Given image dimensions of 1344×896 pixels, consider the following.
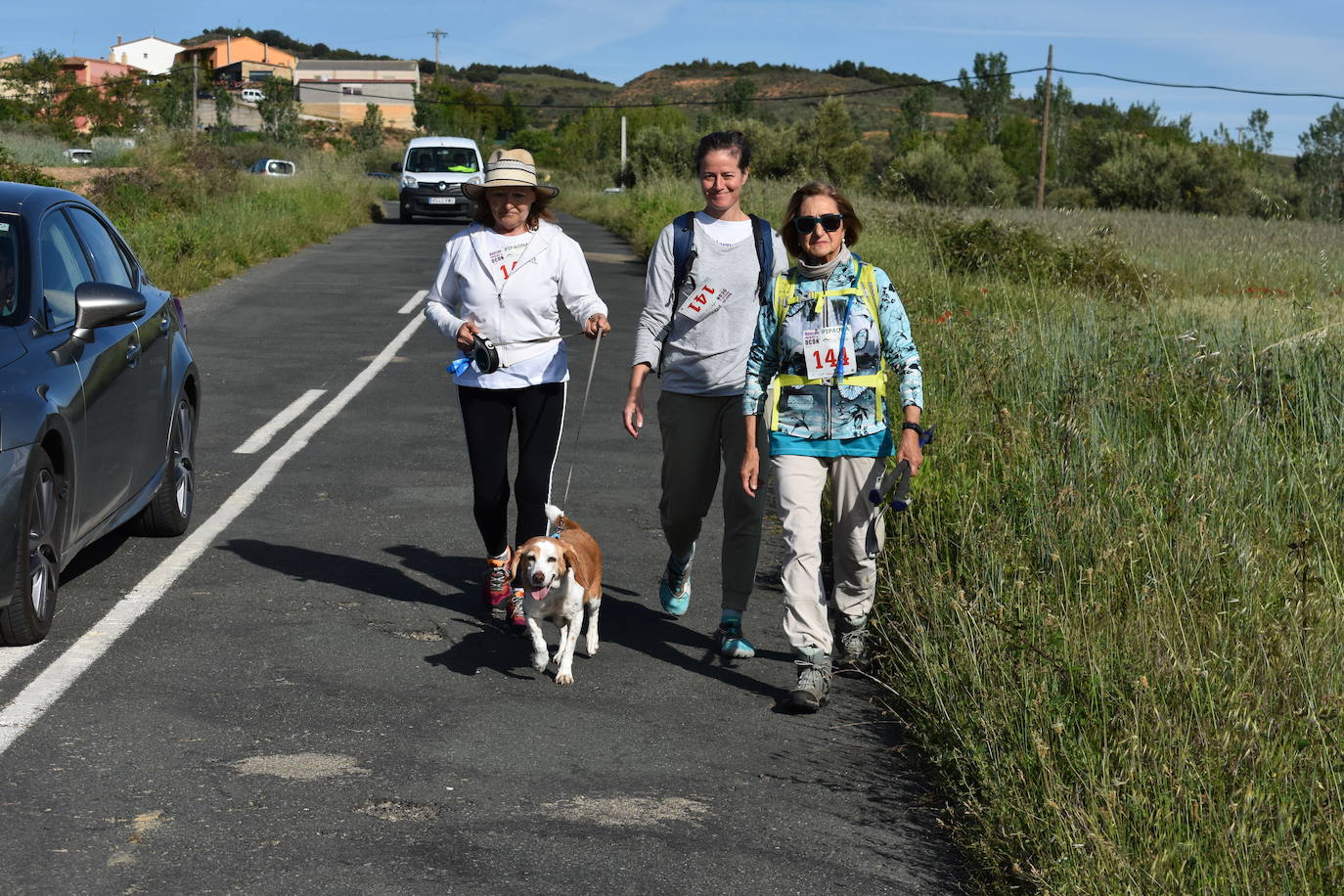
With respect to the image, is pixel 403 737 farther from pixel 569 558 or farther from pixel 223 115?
pixel 223 115

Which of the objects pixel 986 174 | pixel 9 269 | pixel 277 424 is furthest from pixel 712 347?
pixel 986 174

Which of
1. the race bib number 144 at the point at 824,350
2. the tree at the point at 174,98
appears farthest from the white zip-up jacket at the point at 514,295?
the tree at the point at 174,98

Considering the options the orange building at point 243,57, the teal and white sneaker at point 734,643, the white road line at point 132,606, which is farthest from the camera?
the orange building at point 243,57

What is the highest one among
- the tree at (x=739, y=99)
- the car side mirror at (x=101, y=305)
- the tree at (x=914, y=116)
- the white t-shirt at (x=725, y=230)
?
the tree at (x=739, y=99)

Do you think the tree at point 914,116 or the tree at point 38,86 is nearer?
the tree at point 38,86

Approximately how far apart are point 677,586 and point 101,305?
2.68 meters

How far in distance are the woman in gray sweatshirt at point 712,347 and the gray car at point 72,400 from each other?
2233mm

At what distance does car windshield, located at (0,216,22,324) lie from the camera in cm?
648

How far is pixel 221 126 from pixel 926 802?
306 feet

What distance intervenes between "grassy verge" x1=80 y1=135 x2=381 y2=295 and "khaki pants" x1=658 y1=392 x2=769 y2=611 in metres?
15.4

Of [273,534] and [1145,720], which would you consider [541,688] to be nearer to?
[1145,720]

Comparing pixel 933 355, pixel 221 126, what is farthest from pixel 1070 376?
pixel 221 126

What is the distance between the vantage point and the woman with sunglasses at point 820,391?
18.4ft

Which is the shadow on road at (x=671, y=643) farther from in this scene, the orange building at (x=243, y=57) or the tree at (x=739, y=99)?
the orange building at (x=243, y=57)
